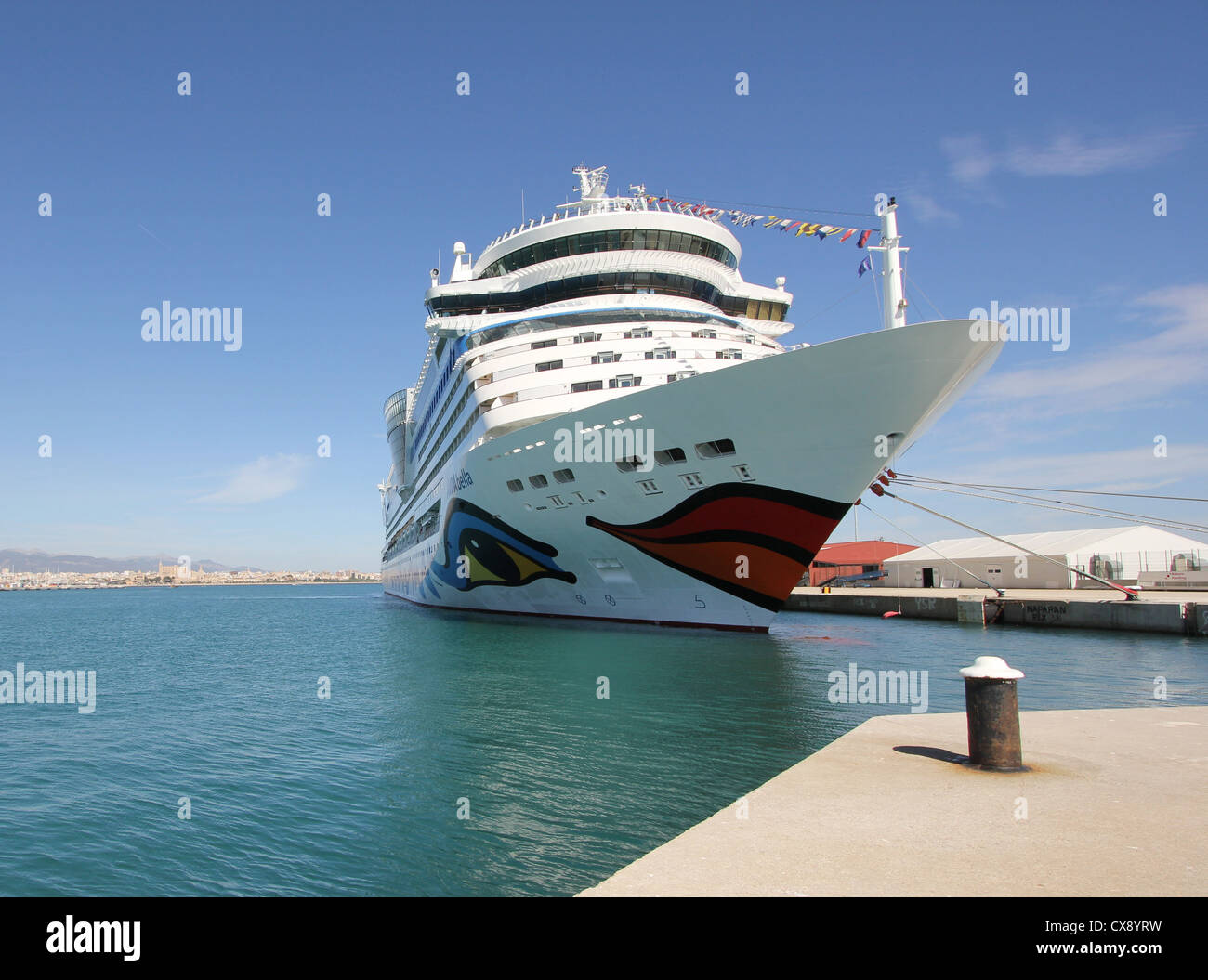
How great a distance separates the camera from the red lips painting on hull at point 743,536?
18703 mm

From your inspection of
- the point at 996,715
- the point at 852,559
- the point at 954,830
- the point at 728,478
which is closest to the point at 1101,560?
the point at 852,559

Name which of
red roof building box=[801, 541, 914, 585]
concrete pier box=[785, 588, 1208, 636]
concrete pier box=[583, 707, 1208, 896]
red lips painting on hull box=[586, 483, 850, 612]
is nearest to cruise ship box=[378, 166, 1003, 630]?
red lips painting on hull box=[586, 483, 850, 612]

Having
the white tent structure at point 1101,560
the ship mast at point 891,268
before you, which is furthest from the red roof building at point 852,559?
the ship mast at point 891,268

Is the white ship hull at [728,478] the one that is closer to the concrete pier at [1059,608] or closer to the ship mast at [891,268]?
the ship mast at [891,268]

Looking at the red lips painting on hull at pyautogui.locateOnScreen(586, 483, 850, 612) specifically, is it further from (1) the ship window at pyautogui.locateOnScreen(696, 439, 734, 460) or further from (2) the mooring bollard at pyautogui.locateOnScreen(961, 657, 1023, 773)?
(2) the mooring bollard at pyautogui.locateOnScreen(961, 657, 1023, 773)

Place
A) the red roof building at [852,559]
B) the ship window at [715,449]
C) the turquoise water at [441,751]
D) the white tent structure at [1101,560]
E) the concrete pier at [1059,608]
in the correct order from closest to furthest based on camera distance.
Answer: the turquoise water at [441,751]
the ship window at [715,449]
the concrete pier at [1059,608]
the white tent structure at [1101,560]
the red roof building at [852,559]

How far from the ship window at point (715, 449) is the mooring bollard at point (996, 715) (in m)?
12.2

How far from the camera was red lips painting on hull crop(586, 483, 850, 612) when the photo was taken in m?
18.7

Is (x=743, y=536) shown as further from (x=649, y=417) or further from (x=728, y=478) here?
(x=649, y=417)

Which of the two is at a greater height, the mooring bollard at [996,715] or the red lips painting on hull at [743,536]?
the red lips painting on hull at [743,536]

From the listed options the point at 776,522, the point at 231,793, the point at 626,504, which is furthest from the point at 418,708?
the point at 776,522
